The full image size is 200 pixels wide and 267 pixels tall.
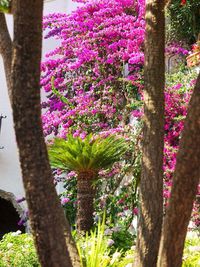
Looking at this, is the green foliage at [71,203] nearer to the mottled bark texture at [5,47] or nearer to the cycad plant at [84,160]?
the cycad plant at [84,160]

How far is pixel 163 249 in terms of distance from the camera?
3.82 meters

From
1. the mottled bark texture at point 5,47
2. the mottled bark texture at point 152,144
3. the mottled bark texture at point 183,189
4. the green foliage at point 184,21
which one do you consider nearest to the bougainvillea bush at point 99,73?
the green foliage at point 184,21

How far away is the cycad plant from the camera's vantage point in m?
7.19

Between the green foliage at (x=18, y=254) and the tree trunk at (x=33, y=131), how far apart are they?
109 inches

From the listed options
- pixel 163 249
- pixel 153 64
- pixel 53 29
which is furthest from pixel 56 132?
pixel 163 249

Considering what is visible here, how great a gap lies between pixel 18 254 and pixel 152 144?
2.56 meters

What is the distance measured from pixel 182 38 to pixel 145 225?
5.94 meters

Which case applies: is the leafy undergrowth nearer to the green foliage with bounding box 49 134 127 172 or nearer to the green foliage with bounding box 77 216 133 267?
the green foliage with bounding box 77 216 133 267

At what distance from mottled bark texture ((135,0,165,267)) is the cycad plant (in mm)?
2584

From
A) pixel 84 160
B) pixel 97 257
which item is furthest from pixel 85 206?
pixel 97 257

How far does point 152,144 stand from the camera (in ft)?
14.8

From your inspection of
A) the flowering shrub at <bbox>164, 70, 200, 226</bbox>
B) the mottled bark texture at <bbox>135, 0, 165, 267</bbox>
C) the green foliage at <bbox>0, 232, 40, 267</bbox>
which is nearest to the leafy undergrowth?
the green foliage at <bbox>0, 232, 40, 267</bbox>

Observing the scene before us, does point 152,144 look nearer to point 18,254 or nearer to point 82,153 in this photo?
point 18,254

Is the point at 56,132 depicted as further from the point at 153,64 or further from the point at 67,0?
the point at 153,64
